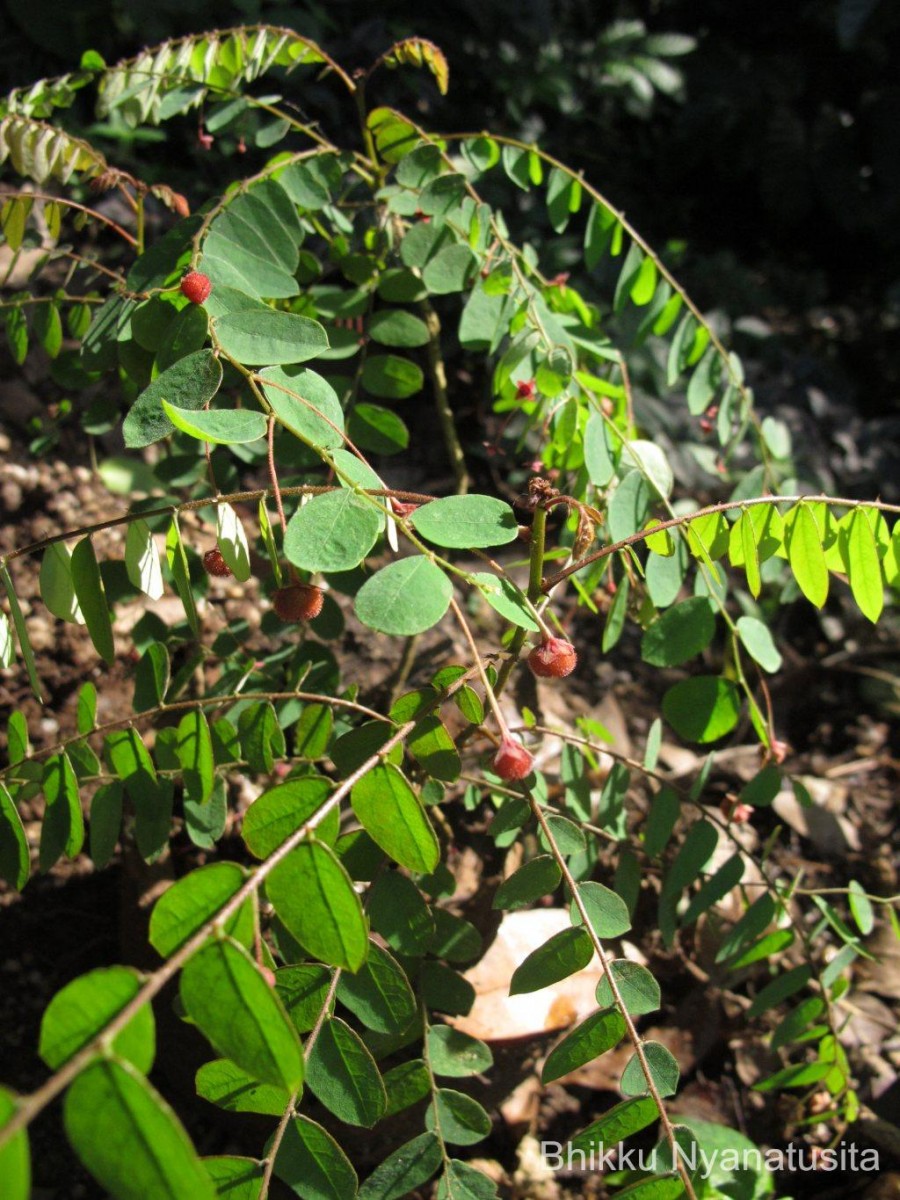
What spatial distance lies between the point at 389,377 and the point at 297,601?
2.53 feet

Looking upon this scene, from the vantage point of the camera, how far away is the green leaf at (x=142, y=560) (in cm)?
109

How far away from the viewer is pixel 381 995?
1083mm

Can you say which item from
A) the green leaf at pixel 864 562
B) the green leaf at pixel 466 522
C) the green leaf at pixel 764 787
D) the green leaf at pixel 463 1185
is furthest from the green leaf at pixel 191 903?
the green leaf at pixel 764 787

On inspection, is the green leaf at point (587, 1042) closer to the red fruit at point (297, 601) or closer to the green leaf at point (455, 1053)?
the green leaf at point (455, 1053)

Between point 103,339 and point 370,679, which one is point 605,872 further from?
point 103,339

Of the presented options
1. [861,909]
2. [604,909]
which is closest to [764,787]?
[861,909]

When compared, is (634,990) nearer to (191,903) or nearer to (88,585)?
(191,903)

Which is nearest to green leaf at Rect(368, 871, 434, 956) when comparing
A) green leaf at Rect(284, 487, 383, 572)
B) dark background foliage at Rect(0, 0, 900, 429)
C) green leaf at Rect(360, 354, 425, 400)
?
green leaf at Rect(284, 487, 383, 572)

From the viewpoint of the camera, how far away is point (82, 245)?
2947 millimetres

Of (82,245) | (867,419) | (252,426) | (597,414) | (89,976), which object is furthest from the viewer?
(867,419)

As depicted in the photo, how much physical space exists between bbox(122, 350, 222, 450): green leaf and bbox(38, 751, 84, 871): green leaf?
444mm

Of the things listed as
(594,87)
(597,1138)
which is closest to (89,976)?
(597,1138)

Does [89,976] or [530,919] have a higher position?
[89,976]

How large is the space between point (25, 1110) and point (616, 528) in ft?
3.44
